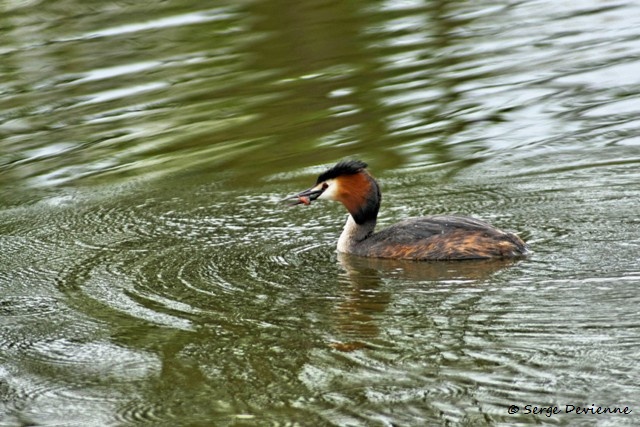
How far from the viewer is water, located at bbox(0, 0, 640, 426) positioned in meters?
6.25

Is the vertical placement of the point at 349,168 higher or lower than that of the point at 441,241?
higher

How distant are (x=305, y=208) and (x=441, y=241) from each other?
1.91 meters

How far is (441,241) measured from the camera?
27.9 ft

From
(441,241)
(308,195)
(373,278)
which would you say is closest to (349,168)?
(308,195)

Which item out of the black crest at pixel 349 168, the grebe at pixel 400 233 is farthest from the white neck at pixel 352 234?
the black crest at pixel 349 168

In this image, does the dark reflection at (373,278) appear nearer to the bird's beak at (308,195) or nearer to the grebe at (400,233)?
the grebe at (400,233)

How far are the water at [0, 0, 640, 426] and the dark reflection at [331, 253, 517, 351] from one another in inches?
1.0

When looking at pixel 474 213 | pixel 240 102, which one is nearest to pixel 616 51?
pixel 240 102

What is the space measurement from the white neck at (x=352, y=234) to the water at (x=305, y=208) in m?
0.18

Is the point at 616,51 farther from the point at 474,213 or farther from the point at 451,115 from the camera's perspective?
the point at 474,213

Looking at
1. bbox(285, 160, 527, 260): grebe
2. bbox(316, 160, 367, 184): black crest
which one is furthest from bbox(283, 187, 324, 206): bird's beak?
bbox(316, 160, 367, 184): black crest

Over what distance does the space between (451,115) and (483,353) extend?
20.3 ft

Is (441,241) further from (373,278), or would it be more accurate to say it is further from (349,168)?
(349,168)

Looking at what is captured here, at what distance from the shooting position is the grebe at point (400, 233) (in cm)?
834
